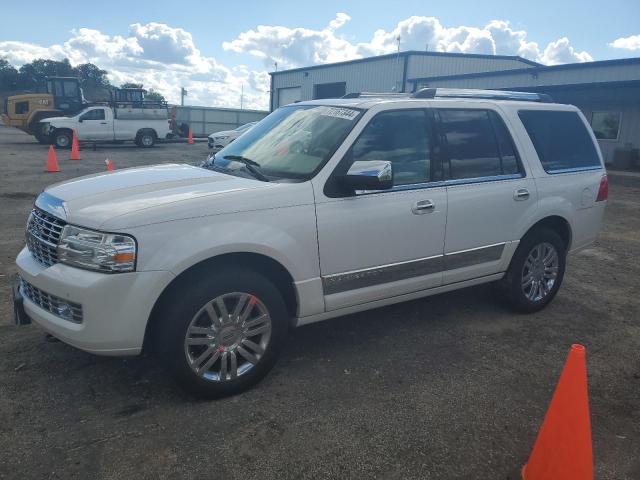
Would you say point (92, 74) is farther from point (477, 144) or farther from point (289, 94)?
point (477, 144)

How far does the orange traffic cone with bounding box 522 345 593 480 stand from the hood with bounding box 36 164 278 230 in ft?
6.50

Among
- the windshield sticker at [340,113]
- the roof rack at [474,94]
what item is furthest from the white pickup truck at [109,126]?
the windshield sticker at [340,113]

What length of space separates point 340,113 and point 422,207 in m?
0.94

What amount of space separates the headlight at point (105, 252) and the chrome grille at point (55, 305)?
24 cm

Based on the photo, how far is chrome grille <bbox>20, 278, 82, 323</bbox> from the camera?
2902mm

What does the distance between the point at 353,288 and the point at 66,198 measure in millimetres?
1973

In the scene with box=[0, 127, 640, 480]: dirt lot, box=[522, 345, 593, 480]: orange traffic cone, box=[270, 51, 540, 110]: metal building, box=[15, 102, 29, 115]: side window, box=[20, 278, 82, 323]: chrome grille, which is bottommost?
box=[0, 127, 640, 480]: dirt lot

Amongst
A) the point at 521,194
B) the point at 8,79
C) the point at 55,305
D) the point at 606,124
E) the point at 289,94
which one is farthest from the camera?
the point at 8,79

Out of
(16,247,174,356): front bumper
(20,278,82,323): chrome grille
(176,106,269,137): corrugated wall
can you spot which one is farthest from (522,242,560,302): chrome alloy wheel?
(176,106,269,137): corrugated wall

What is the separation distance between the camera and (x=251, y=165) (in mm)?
3828

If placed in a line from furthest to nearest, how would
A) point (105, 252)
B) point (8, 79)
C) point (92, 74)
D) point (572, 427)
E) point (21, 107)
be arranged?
point (92, 74) < point (8, 79) < point (21, 107) < point (105, 252) < point (572, 427)

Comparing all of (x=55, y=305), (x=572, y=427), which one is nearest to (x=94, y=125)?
(x=55, y=305)

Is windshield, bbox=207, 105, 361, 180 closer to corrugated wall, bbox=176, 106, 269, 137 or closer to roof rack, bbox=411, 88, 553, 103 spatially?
roof rack, bbox=411, 88, 553, 103

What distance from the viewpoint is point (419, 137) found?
13.1 feet
